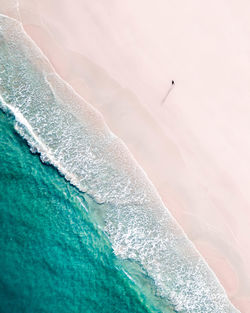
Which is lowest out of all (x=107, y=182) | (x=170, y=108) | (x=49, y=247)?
(x=49, y=247)

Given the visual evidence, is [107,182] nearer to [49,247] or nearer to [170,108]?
[49,247]

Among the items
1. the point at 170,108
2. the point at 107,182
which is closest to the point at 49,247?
the point at 107,182

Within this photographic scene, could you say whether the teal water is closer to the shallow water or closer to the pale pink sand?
the shallow water

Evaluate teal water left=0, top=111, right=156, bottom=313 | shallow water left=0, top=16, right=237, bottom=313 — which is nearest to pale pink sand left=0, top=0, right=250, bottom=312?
shallow water left=0, top=16, right=237, bottom=313

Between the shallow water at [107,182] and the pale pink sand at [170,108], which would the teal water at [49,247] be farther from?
the pale pink sand at [170,108]

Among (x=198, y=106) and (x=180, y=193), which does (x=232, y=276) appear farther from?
(x=198, y=106)

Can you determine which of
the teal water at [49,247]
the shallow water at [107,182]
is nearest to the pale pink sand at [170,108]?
the shallow water at [107,182]
